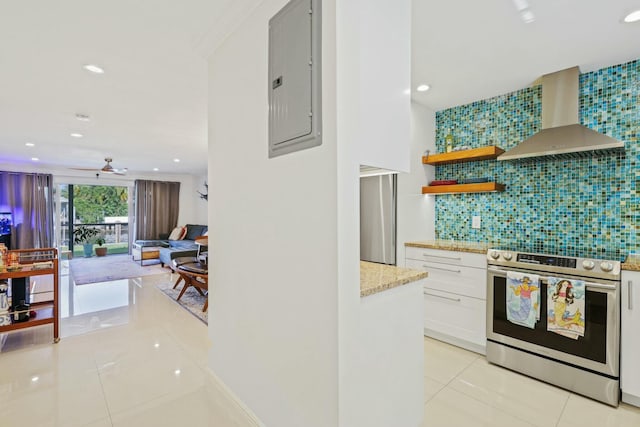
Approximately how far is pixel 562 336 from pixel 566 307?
218mm

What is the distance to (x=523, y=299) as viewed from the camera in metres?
2.26

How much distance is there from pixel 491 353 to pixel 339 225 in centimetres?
216

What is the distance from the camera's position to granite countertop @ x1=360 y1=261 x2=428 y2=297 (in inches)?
51.6

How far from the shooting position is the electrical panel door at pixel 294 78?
4.14 feet

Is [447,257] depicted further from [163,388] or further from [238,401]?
[163,388]

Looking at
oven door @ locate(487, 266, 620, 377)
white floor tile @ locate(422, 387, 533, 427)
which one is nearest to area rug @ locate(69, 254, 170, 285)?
white floor tile @ locate(422, 387, 533, 427)

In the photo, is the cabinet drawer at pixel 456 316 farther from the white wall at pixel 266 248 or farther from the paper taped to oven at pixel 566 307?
the white wall at pixel 266 248

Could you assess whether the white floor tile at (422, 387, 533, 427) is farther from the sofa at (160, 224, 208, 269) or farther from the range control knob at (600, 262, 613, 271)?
the sofa at (160, 224, 208, 269)

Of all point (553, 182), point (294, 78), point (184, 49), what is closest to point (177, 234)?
point (184, 49)

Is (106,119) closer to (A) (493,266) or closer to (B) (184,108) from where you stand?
(B) (184,108)

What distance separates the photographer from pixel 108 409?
6.06ft

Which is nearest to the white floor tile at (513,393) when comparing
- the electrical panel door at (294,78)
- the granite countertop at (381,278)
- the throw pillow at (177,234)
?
the granite countertop at (381,278)

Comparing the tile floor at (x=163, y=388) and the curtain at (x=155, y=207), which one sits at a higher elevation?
the curtain at (x=155, y=207)

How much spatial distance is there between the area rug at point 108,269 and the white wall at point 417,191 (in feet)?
17.1
